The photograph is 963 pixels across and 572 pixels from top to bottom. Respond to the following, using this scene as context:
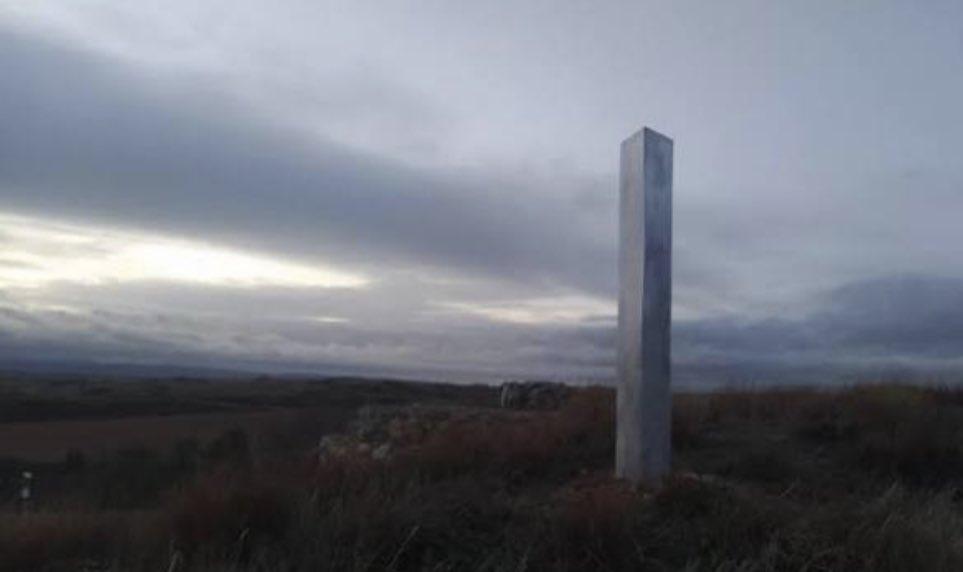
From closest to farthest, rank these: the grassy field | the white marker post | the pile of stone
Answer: the grassy field → the white marker post → the pile of stone

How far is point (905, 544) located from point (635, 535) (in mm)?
2151

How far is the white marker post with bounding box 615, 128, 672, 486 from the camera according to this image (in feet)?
41.7

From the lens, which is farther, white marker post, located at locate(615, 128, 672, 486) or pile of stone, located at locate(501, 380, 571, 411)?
pile of stone, located at locate(501, 380, 571, 411)

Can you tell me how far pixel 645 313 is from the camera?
12.7 m

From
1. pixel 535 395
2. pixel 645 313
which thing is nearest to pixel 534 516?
pixel 645 313

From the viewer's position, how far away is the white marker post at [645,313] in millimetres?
12719

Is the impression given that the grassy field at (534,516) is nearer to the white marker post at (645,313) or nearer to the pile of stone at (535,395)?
the white marker post at (645,313)

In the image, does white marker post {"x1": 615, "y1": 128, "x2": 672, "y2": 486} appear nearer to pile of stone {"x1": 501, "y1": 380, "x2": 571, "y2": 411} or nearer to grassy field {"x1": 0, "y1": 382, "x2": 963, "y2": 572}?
grassy field {"x1": 0, "y1": 382, "x2": 963, "y2": 572}

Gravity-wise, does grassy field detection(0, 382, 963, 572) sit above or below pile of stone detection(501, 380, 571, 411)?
below

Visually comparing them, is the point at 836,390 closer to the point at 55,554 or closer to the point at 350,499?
the point at 350,499

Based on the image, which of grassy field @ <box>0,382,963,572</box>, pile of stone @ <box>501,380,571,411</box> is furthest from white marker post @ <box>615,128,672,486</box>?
Result: pile of stone @ <box>501,380,571,411</box>

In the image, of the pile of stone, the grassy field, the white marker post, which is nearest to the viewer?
the grassy field

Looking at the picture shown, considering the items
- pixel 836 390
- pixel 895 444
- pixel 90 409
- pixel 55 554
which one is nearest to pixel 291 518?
pixel 55 554

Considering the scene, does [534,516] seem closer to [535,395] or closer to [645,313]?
[645,313]
